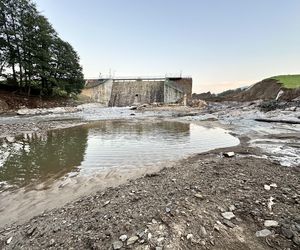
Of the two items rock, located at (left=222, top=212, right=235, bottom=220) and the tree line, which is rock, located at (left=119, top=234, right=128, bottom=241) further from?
the tree line

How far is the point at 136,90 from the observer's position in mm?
54438

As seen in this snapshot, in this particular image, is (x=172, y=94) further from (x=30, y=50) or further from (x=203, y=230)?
(x=203, y=230)

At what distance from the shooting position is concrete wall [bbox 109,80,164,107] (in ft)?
173

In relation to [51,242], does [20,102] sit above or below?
above

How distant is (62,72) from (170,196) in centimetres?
4091

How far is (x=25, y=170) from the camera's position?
711 centimetres

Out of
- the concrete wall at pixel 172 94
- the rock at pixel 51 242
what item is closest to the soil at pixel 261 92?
the concrete wall at pixel 172 94

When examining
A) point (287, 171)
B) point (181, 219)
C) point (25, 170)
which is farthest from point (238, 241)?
point (25, 170)

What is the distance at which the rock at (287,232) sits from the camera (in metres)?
3.13

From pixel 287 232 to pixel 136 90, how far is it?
5226cm

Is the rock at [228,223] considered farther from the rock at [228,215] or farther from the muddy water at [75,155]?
the muddy water at [75,155]

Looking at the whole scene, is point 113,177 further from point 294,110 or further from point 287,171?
point 294,110

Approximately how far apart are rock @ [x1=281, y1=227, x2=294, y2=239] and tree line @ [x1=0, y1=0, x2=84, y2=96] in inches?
1402

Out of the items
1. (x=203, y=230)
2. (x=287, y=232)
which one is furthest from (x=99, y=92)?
(x=287, y=232)
